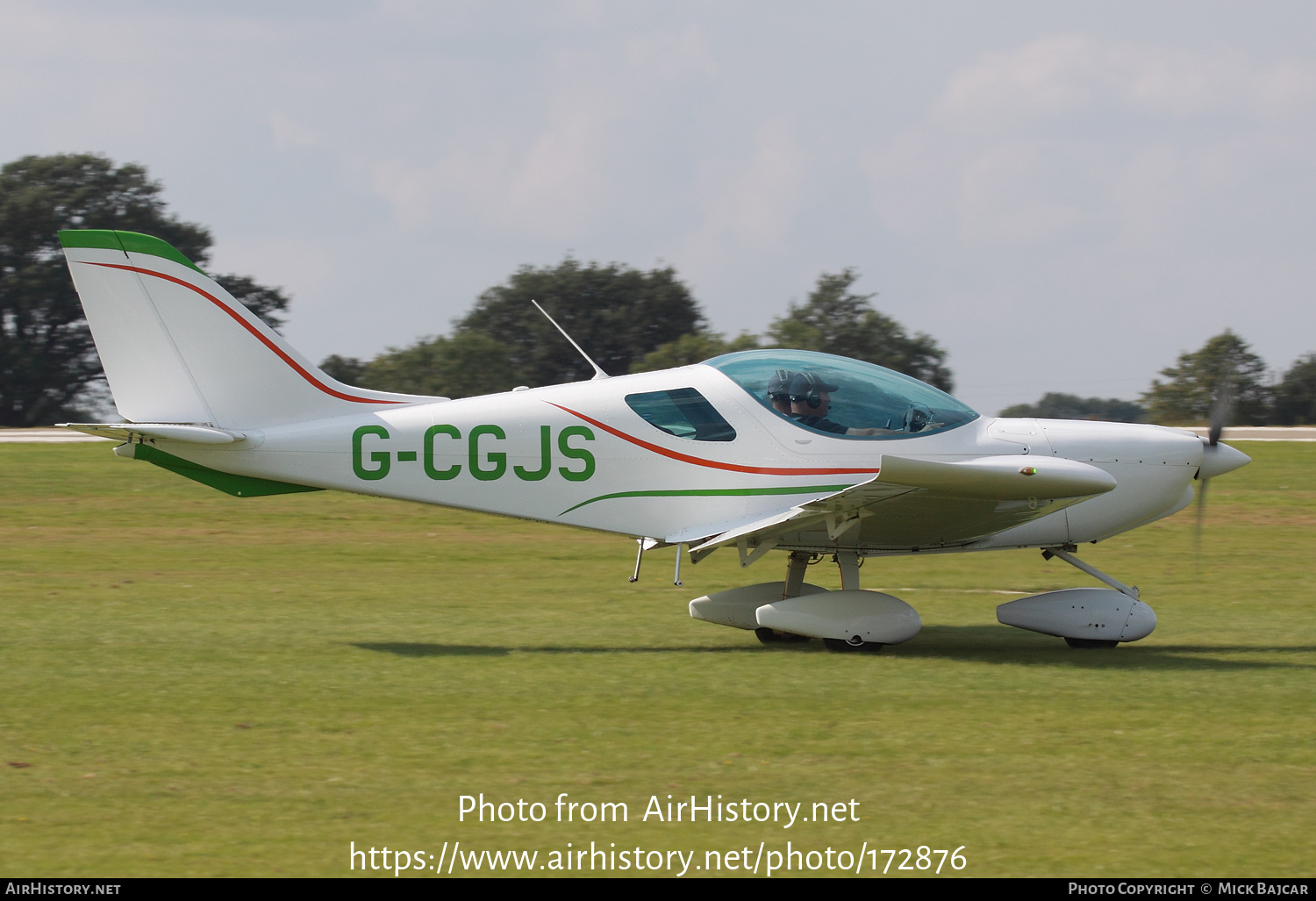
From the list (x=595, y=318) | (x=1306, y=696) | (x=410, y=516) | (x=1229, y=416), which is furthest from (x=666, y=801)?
(x=595, y=318)

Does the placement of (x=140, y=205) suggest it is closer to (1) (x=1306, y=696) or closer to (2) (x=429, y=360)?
(2) (x=429, y=360)

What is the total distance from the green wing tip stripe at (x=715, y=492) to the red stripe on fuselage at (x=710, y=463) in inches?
4.1

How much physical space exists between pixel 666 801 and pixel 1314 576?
32.6 feet

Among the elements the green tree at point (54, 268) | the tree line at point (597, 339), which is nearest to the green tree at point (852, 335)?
the tree line at point (597, 339)

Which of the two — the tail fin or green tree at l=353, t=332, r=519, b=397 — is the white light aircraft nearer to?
the tail fin

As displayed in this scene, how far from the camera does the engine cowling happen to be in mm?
8797

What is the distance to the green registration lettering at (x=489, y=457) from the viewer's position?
907 centimetres

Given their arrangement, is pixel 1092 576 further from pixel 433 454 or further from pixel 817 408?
pixel 433 454

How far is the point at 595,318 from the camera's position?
53.0 metres

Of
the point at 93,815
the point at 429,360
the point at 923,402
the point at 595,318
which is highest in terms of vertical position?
the point at 595,318

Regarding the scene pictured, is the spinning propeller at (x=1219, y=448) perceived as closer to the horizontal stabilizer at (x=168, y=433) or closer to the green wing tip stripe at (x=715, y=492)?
the green wing tip stripe at (x=715, y=492)

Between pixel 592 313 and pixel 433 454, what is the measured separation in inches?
1766

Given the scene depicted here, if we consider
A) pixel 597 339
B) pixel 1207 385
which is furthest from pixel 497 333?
pixel 1207 385
